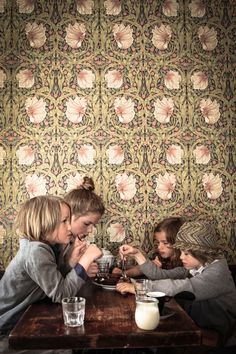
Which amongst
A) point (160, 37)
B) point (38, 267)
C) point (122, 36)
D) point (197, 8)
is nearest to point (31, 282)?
A: point (38, 267)

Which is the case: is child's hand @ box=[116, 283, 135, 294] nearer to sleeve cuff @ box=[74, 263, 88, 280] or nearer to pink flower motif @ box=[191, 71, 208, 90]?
sleeve cuff @ box=[74, 263, 88, 280]

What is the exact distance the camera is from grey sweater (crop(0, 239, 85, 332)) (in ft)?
6.77

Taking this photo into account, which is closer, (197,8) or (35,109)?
(35,109)

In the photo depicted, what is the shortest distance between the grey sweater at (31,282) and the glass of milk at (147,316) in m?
0.45

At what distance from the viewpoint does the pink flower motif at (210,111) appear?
368 cm

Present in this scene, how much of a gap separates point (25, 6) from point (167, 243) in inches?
89.9

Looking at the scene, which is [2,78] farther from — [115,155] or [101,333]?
[101,333]

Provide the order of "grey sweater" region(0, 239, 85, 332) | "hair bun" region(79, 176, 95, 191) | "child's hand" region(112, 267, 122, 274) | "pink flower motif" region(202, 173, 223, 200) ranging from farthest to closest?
"pink flower motif" region(202, 173, 223, 200) → "hair bun" region(79, 176, 95, 191) → "child's hand" region(112, 267, 122, 274) → "grey sweater" region(0, 239, 85, 332)

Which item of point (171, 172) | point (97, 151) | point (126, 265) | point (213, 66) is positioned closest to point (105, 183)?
point (97, 151)

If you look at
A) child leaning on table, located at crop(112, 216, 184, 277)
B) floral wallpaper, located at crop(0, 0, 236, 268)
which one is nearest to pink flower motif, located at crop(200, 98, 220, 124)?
floral wallpaper, located at crop(0, 0, 236, 268)

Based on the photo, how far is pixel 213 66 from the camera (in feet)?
12.2

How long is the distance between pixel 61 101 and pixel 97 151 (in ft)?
1.69

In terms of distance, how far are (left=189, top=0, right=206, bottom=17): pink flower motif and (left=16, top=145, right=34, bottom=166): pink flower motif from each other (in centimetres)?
181

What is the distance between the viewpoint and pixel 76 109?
3613 mm
